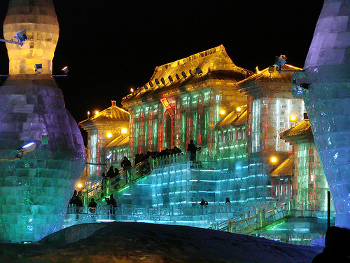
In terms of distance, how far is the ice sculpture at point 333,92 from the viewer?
A: 2702 cm

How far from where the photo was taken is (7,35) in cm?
3045

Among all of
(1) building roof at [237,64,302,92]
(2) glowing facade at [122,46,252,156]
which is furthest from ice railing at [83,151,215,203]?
(1) building roof at [237,64,302,92]

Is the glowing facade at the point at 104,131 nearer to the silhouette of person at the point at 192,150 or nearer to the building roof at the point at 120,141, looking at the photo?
the building roof at the point at 120,141

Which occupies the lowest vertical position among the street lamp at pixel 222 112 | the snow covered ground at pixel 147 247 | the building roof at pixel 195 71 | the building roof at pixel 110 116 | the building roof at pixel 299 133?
the snow covered ground at pixel 147 247

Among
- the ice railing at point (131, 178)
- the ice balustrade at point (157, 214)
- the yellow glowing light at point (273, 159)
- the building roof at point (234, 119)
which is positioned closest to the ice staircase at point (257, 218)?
the ice balustrade at point (157, 214)

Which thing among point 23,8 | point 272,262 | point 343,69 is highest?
point 23,8

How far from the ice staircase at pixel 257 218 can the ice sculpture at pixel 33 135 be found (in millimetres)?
12034

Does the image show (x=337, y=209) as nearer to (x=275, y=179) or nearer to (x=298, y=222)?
(x=298, y=222)

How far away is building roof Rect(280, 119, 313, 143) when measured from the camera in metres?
46.0

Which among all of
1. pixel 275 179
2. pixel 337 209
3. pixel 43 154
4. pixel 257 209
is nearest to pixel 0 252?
pixel 43 154

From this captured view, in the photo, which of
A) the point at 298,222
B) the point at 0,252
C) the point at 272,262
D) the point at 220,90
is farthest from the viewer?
the point at 220,90

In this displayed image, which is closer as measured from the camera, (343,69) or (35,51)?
(343,69)

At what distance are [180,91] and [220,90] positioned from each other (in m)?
3.81

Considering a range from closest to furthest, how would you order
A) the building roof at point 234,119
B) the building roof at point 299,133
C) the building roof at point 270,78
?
the building roof at point 299,133
the building roof at point 270,78
the building roof at point 234,119
